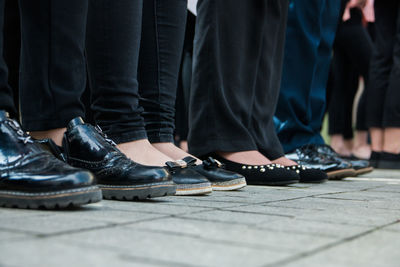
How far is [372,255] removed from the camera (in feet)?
2.75

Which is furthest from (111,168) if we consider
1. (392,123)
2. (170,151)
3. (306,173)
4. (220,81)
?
(392,123)

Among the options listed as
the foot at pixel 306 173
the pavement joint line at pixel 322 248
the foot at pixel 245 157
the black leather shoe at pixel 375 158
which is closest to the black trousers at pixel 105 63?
the foot at pixel 245 157

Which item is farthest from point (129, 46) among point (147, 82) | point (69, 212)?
point (69, 212)

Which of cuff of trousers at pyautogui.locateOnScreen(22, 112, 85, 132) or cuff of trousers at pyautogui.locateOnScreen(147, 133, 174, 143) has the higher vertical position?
cuff of trousers at pyautogui.locateOnScreen(22, 112, 85, 132)

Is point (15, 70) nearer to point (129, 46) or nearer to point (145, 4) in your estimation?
point (145, 4)

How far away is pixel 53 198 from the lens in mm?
1186

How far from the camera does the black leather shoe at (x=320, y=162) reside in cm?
272

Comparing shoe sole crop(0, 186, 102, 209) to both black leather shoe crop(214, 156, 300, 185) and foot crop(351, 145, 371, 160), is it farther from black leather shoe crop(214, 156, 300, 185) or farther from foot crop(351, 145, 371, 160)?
foot crop(351, 145, 371, 160)

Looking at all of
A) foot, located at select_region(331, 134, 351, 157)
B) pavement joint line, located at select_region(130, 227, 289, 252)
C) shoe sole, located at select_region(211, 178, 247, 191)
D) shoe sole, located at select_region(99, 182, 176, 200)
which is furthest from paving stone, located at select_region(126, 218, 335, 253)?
foot, located at select_region(331, 134, 351, 157)

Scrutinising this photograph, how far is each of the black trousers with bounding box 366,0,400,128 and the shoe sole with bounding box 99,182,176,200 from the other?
296cm

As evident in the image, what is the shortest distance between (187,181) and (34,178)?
0.52 m

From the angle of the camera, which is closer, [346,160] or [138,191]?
[138,191]

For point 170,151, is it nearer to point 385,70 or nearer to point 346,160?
point 346,160

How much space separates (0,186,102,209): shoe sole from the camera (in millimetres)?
1188
